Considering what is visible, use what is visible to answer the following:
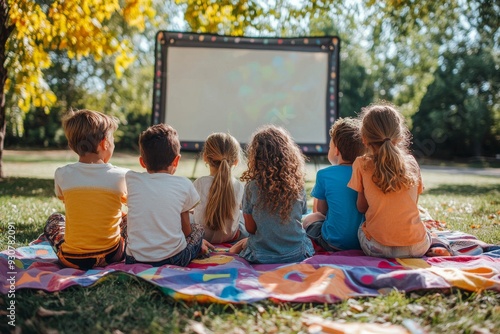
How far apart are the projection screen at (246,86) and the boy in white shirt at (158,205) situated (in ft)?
16.9

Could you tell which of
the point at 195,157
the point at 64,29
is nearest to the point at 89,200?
the point at 64,29

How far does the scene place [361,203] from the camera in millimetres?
3318

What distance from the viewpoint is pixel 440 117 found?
75.1ft

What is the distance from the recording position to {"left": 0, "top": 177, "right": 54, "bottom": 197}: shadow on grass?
6719mm

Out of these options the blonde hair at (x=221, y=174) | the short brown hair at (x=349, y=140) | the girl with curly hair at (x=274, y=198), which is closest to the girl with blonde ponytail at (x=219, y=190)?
the blonde hair at (x=221, y=174)

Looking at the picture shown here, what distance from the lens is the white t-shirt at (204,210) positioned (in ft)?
12.2

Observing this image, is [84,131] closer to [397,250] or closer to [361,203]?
[361,203]

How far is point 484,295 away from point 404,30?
26.1 ft

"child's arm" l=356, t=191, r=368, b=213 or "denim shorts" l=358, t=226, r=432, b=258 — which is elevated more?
"child's arm" l=356, t=191, r=368, b=213

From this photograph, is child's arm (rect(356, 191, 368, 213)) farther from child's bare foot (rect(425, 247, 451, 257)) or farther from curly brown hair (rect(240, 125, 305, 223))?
child's bare foot (rect(425, 247, 451, 257))

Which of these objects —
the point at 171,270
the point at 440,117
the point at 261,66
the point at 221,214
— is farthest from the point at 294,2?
the point at 440,117

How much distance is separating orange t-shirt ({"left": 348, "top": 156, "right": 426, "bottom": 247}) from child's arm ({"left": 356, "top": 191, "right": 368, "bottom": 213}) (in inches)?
1.4


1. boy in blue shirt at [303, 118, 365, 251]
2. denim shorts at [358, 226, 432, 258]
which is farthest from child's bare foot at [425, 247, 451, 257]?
boy in blue shirt at [303, 118, 365, 251]

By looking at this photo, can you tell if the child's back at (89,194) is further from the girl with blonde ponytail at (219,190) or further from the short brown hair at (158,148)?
the girl with blonde ponytail at (219,190)
